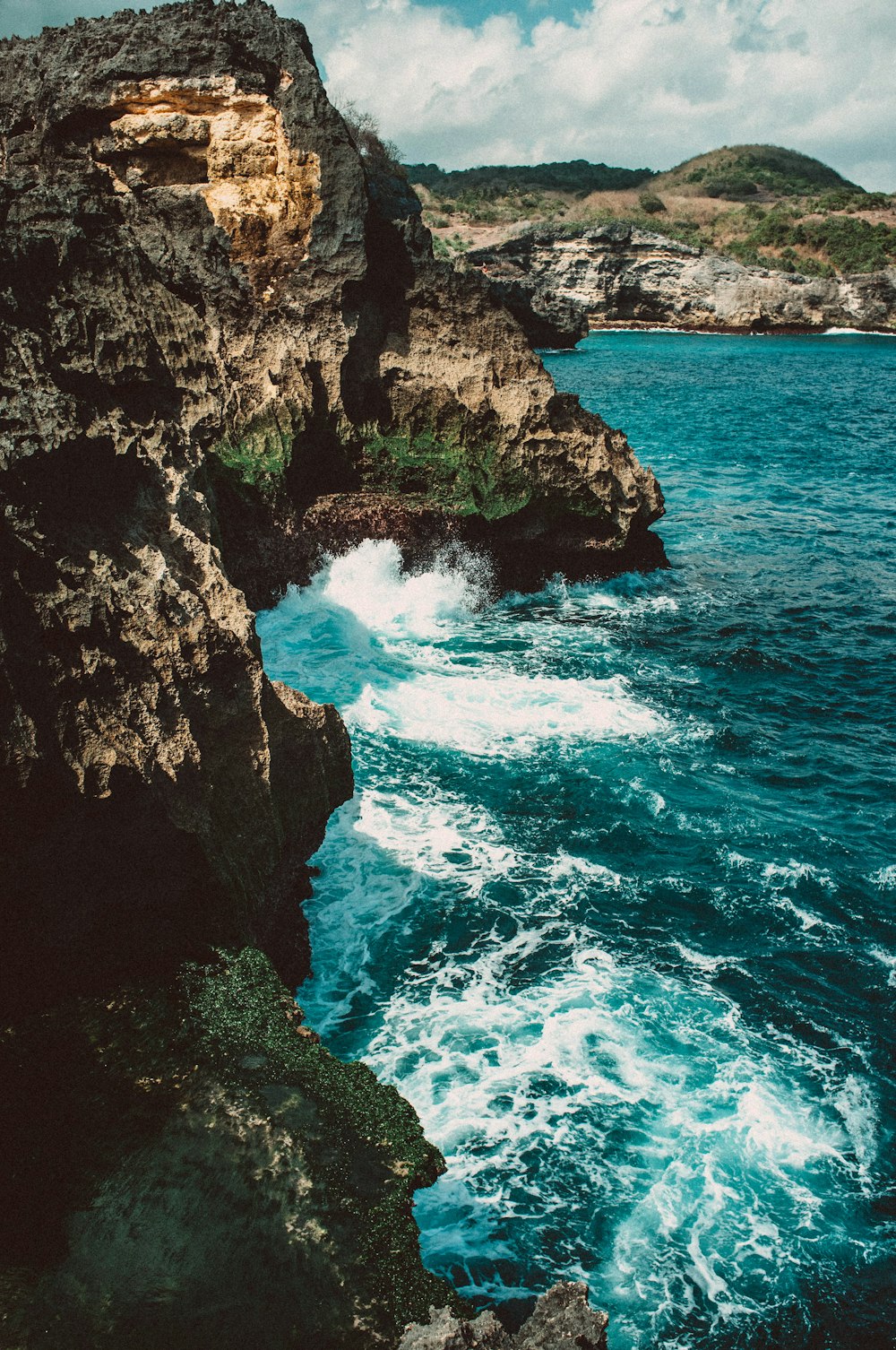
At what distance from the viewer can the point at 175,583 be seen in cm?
621

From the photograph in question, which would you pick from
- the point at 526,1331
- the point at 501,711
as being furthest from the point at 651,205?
the point at 526,1331

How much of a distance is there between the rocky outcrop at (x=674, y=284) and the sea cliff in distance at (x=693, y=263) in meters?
0.08

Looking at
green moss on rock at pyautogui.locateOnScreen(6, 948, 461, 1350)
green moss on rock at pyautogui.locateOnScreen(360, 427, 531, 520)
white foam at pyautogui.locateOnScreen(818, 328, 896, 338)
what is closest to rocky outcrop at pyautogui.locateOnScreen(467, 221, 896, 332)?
white foam at pyautogui.locateOnScreen(818, 328, 896, 338)

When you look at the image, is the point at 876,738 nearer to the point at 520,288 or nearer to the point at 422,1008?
the point at 422,1008

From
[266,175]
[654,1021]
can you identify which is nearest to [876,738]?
[654,1021]

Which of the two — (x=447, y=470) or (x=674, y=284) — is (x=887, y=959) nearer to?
(x=447, y=470)

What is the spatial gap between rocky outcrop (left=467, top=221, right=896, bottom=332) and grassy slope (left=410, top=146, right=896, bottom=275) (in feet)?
8.70

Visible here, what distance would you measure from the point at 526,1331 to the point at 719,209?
118597 mm

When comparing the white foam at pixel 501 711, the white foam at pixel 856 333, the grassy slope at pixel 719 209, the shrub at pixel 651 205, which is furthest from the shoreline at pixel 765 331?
the white foam at pixel 501 711

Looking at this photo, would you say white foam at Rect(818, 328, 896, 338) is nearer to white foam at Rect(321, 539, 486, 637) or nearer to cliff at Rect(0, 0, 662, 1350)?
white foam at Rect(321, 539, 486, 637)

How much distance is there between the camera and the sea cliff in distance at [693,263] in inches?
2815

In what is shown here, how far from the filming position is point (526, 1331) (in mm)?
4094

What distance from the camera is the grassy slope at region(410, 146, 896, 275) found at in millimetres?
79438

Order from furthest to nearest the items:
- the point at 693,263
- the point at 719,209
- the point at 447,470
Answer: the point at 719,209 < the point at 693,263 < the point at 447,470
